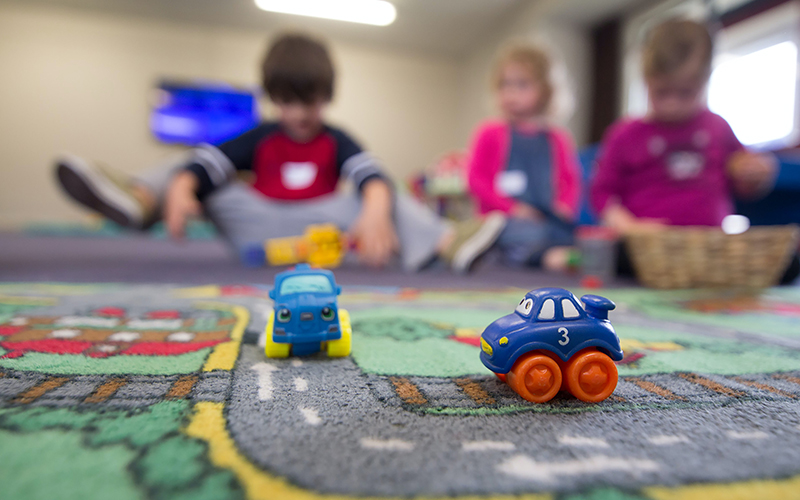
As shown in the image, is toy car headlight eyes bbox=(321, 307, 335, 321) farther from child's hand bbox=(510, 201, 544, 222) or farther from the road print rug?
child's hand bbox=(510, 201, 544, 222)

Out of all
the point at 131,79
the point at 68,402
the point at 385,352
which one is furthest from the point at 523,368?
the point at 131,79

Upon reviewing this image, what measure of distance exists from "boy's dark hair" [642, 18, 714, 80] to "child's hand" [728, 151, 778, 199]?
0.22 m

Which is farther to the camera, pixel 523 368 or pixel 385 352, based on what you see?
pixel 385 352

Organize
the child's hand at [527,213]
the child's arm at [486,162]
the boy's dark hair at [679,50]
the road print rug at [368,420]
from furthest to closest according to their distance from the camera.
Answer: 1. the child's arm at [486,162]
2. the child's hand at [527,213]
3. the boy's dark hair at [679,50]
4. the road print rug at [368,420]

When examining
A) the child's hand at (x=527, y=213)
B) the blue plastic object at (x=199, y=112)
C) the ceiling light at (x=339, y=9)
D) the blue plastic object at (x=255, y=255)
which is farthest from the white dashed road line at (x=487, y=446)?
the blue plastic object at (x=199, y=112)

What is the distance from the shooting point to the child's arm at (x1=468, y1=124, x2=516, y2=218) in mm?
1628

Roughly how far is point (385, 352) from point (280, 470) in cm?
24

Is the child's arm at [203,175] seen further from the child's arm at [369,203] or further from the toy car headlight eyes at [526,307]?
the toy car headlight eyes at [526,307]

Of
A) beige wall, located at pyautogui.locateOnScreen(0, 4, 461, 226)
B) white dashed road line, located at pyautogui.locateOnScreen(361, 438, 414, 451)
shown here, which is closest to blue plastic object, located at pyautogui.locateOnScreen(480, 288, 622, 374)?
white dashed road line, located at pyautogui.locateOnScreen(361, 438, 414, 451)

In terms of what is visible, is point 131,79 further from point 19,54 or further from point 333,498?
point 333,498

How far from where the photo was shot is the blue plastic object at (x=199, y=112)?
3.79m

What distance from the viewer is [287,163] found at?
1.34 meters

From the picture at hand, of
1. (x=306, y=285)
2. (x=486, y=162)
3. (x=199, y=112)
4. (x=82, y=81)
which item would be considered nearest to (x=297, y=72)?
(x=486, y=162)

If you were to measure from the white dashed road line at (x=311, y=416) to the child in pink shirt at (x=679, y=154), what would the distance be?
0.97 metres
